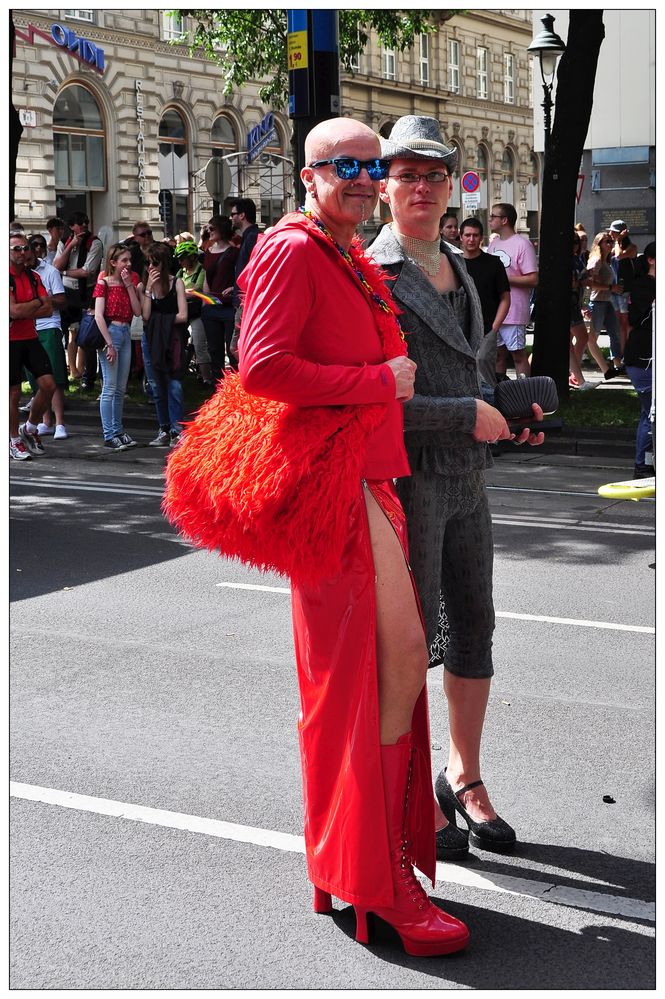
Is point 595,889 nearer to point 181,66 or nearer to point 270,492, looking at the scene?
point 270,492

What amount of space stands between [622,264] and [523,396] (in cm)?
1419

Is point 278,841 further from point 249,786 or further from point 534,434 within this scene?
point 534,434

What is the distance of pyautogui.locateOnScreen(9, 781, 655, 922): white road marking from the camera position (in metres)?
3.57

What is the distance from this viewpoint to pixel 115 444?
42.9 feet

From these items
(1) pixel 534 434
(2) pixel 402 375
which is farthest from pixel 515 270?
(2) pixel 402 375

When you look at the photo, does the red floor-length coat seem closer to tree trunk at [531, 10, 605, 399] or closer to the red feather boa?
the red feather boa

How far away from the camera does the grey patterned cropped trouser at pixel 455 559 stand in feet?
12.3

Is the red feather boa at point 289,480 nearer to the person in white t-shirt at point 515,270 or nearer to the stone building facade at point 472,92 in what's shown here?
the person in white t-shirt at point 515,270

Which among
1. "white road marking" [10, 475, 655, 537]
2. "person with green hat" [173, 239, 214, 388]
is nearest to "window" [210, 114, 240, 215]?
A: "person with green hat" [173, 239, 214, 388]

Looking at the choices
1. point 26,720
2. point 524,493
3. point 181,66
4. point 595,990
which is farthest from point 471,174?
point 595,990

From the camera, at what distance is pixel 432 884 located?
12.0 ft

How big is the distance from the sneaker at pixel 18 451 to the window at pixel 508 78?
4632cm

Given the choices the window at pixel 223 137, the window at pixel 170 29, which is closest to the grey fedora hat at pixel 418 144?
the window at pixel 170 29

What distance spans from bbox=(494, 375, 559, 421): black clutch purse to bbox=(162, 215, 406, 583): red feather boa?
2.00ft
